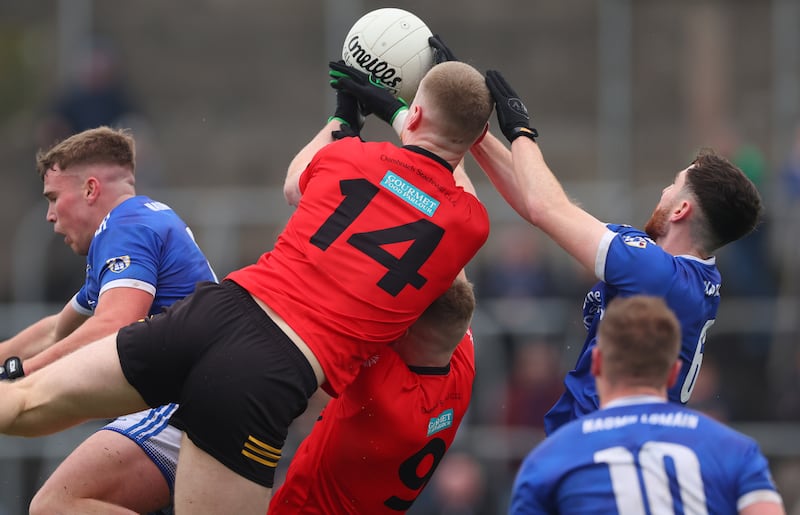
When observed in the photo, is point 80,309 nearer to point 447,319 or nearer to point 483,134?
point 447,319

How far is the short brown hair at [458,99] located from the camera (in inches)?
244

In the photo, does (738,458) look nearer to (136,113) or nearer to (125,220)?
(125,220)

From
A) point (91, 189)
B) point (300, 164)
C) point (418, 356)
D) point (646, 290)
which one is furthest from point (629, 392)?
point (91, 189)

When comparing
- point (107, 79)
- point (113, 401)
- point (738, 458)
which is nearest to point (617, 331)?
point (738, 458)

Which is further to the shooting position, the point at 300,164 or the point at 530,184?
the point at 300,164

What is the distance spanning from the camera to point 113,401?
5.83 meters

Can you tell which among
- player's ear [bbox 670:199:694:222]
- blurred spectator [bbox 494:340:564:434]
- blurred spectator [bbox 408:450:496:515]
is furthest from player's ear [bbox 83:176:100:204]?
blurred spectator [bbox 494:340:564:434]

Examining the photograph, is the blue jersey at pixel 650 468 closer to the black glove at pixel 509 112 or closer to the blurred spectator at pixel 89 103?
the black glove at pixel 509 112

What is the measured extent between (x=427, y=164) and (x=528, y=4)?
10776mm

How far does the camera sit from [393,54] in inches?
269

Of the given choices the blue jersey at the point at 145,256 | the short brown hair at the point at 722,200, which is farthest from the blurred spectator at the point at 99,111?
the short brown hair at the point at 722,200

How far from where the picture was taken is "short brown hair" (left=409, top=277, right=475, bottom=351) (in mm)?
6523

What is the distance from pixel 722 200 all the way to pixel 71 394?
3044 mm

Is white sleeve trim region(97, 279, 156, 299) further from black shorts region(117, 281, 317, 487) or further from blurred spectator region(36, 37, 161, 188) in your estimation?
blurred spectator region(36, 37, 161, 188)
